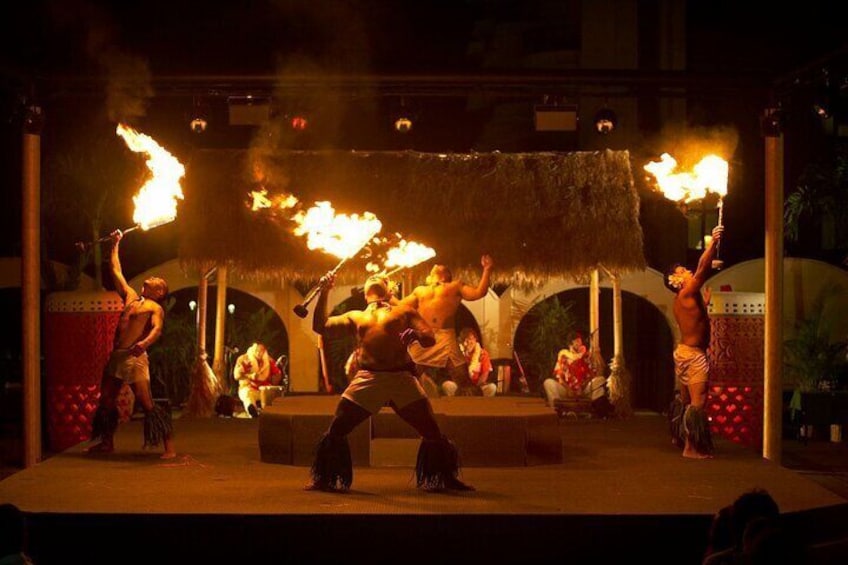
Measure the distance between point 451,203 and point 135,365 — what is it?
190 inches

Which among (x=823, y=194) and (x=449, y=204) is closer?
(x=449, y=204)

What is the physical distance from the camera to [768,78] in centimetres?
1124

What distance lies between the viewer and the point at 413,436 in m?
10.5

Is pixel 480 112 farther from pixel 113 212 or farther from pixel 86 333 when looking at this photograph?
pixel 86 333

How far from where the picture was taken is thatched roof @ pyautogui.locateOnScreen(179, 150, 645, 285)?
1423cm

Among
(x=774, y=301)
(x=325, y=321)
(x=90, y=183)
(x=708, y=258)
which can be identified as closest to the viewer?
(x=325, y=321)

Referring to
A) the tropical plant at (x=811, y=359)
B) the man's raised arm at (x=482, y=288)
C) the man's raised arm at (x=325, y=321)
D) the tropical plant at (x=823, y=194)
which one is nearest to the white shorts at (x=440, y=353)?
the man's raised arm at (x=482, y=288)

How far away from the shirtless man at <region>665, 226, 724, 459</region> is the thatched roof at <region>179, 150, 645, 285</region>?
3163mm

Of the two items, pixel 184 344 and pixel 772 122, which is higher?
pixel 772 122

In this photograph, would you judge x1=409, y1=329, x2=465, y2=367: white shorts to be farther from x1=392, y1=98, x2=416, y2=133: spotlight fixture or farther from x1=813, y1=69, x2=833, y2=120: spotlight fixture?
x1=813, y1=69, x2=833, y2=120: spotlight fixture

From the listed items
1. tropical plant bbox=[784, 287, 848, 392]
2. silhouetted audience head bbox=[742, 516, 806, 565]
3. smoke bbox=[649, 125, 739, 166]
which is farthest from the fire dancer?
silhouetted audience head bbox=[742, 516, 806, 565]

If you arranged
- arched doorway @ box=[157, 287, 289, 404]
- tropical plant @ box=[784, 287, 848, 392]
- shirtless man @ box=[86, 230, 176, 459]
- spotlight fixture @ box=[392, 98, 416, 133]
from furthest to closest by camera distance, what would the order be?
arched doorway @ box=[157, 287, 289, 404] < tropical plant @ box=[784, 287, 848, 392] < spotlight fixture @ box=[392, 98, 416, 133] < shirtless man @ box=[86, 230, 176, 459]

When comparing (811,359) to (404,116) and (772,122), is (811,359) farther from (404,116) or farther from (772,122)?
(404,116)

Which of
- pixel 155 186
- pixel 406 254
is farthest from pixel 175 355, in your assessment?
pixel 155 186
